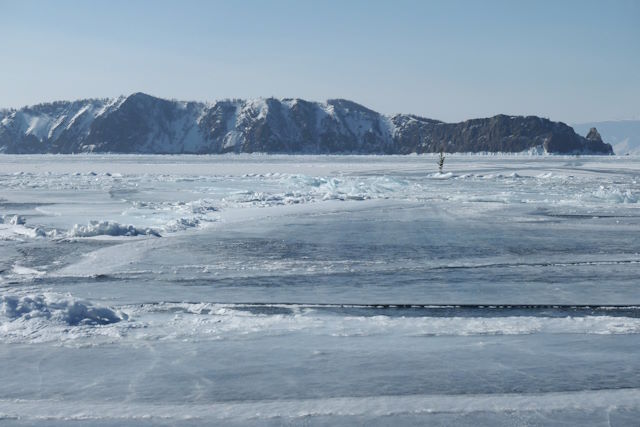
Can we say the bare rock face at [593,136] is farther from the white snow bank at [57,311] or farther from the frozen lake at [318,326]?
the white snow bank at [57,311]

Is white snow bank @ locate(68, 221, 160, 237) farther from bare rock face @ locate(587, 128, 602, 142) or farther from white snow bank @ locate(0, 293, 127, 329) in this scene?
bare rock face @ locate(587, 128, 602, 142)

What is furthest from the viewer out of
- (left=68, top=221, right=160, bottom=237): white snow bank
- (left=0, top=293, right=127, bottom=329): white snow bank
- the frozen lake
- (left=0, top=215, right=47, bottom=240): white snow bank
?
(left=68, top=221, right=160, bottom=237): white snow bank

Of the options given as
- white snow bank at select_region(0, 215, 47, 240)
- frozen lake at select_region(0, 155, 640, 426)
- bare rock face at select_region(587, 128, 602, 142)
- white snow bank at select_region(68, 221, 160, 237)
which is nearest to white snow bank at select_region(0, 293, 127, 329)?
frozen lake at select_region(0, 155, 640, 426)

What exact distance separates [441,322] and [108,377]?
118 inches

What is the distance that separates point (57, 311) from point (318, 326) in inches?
93.6

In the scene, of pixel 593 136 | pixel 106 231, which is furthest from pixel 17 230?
pixel 593 136

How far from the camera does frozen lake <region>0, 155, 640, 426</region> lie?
4.14 metres

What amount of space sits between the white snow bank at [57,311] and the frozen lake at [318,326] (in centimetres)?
2

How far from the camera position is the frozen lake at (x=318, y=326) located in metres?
4.14

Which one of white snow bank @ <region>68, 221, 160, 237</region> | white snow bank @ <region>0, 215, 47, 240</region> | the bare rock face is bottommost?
white snow bank @ <region>0, 215, 47, 240</region>

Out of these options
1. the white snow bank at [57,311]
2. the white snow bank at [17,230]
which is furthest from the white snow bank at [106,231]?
the white snow bank at [57,311]

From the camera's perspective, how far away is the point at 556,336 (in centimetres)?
562

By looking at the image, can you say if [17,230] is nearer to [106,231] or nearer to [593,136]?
[106,231]

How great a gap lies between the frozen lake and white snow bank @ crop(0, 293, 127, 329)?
0.02 meters
